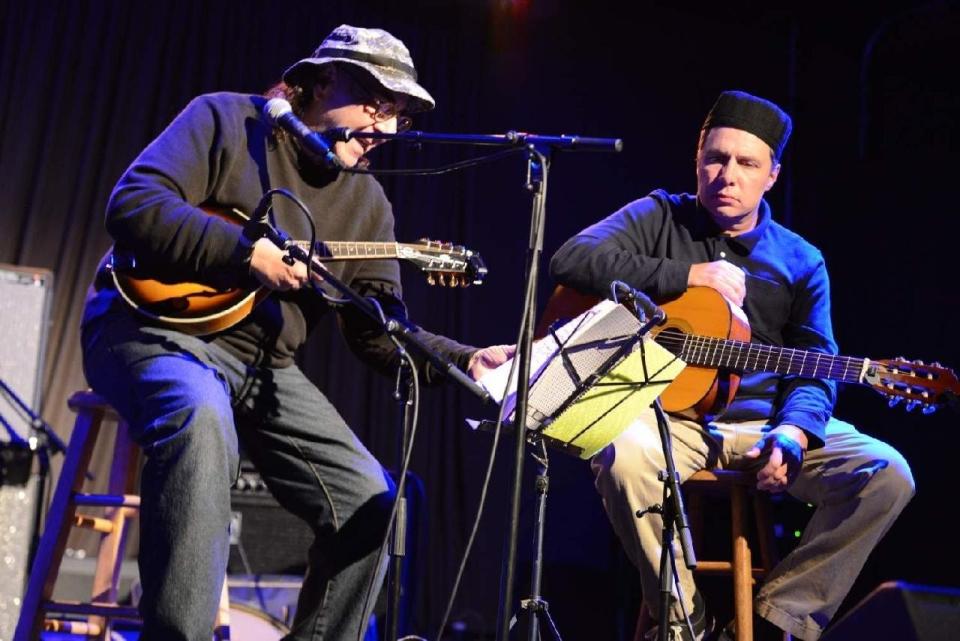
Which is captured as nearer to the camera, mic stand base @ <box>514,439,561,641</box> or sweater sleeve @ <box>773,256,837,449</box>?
mic stand base @ <box>514,439,561,641</box>

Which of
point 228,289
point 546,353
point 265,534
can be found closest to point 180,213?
point 228,289

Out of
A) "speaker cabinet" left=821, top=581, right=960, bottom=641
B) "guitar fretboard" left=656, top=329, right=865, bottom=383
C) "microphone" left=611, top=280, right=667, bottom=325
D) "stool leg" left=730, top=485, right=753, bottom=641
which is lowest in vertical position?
"stool leg" left=730, top=485, right=753, bottom=641

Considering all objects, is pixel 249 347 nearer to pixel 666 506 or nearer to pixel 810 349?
pixel 666 506

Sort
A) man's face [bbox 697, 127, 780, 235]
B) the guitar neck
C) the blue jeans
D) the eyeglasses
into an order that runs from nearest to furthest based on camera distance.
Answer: the blue jeans
the guitar neck
the eyeglasses
man's face [bbox 697, 127, 780, 235]

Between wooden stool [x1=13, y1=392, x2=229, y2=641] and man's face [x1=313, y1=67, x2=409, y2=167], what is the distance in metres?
1.19

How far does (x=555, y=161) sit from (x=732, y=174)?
1.52 metres

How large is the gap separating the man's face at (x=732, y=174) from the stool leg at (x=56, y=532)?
90.7 inches

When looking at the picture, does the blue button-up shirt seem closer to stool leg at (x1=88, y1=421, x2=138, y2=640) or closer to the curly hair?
the curly hair

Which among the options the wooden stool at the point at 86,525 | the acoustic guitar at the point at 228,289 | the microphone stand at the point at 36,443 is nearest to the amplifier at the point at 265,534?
the wooden stool at the point at 86,525

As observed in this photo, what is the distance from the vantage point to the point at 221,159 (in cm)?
306

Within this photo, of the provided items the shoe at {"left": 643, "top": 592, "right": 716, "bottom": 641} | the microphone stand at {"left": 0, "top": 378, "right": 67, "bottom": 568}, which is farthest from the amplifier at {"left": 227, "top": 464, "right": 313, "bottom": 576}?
the shoe at {"left": 643, "top": 592, "right": 716, "bottom": 641}

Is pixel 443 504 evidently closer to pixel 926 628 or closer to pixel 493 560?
pixel 493 560

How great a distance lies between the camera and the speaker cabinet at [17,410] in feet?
11.6

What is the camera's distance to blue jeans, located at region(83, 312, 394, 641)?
248 cm
